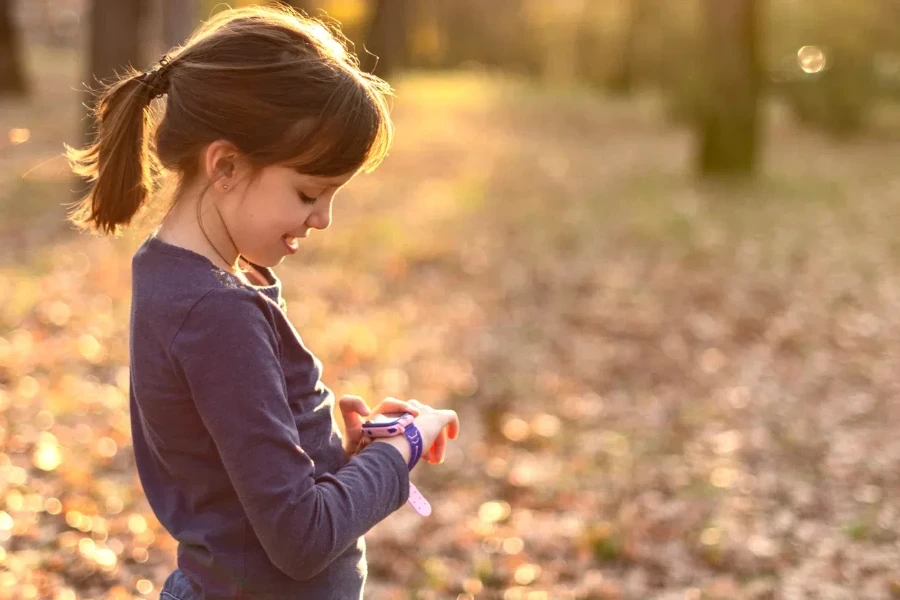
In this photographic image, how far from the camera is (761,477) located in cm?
555

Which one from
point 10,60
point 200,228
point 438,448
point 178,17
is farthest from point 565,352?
point 10,60

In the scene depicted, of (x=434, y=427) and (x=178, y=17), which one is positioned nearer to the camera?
(x=434, y=427)

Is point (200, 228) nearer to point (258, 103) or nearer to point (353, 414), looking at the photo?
point (258, 103)

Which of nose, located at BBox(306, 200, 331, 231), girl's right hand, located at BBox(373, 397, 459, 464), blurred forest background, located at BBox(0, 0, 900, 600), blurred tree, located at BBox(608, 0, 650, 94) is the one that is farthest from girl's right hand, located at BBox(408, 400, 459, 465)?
blurred tree, located at BBox(608, 0, 650, 94)

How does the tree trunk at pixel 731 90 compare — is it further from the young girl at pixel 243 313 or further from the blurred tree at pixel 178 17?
the young girl at pixel 243 313

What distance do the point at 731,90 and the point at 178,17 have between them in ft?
27.6

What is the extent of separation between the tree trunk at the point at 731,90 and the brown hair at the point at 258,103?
13428 mm

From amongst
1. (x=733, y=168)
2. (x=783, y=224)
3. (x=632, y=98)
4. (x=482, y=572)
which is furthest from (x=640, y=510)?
(x=632, y=98)

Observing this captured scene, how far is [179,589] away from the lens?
195 cm

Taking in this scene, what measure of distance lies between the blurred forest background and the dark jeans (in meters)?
0.77

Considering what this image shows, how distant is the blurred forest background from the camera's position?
4.53 m

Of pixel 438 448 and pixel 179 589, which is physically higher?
pixel 438 448

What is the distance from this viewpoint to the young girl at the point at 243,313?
5.56ft

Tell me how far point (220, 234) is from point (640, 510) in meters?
3.76
